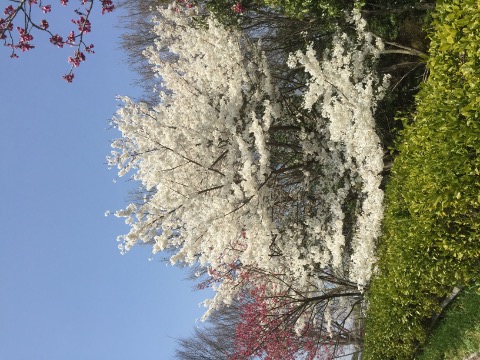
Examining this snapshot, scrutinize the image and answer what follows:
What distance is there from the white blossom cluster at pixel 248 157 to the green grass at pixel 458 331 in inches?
61.8

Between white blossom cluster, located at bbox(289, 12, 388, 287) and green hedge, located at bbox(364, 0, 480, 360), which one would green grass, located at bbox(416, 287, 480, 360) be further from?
white blossom cluster, located at bbox(289, 12, 388, 287)

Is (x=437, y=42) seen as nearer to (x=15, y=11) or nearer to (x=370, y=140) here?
(x=370, y=140)

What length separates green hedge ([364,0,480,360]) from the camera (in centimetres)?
469

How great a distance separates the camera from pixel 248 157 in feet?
27.6

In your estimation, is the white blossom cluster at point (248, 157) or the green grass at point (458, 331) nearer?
the green grass at point (458, 331)

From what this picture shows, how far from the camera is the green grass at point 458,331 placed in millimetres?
6836

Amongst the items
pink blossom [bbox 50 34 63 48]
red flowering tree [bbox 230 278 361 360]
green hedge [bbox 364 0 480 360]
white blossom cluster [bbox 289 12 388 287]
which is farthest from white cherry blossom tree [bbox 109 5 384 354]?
pink blossom [bbox 50 34 63 48]

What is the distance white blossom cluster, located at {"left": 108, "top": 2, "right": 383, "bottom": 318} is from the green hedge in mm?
1136

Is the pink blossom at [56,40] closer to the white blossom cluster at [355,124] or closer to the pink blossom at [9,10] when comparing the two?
the pink blossom at [9,10]

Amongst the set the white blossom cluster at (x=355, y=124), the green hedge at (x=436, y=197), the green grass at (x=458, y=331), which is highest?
the white blossom cluster at (x=355, y=124)

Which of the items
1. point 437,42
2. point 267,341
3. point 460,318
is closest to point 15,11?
point 437,42

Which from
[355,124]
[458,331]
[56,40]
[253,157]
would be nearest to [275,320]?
[253,157]

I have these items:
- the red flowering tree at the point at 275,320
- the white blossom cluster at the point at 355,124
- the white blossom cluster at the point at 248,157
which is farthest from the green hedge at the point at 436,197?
the red flowering tree at the point at 275,320

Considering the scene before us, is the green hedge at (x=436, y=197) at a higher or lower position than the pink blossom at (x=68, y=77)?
lower
